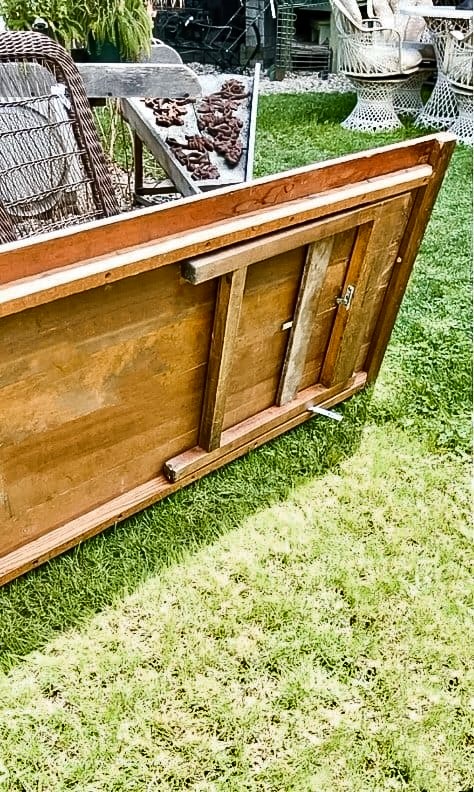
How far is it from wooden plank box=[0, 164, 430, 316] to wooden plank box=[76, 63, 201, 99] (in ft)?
3.06

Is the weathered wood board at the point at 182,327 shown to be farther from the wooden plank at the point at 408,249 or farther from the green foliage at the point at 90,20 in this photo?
the green foliage at the point at 90,20

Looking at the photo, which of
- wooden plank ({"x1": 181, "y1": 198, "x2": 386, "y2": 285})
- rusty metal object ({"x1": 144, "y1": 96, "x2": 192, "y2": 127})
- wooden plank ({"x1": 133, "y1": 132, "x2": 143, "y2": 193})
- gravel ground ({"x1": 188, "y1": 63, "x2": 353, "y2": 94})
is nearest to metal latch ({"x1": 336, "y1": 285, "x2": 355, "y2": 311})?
wooden plank ({"x1": 181, "y1": 198, "x2": 386, "y2": 285})

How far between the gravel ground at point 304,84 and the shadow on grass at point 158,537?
562 cm

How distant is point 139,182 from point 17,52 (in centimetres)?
185

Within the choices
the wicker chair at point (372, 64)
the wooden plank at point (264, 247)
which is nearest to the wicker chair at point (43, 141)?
the wooden plank at point (264, 247)

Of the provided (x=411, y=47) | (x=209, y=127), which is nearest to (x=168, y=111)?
(x=209, y=127)

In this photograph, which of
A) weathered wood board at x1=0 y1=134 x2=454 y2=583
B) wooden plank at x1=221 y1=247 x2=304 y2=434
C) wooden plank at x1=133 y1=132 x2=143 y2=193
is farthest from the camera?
wooden plank at x1=133 y1=132 x2=143 y2=193

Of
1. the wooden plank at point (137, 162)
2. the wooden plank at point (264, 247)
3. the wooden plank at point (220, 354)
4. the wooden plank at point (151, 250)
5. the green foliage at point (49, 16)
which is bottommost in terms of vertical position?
the wooden plank at point (137, 162)

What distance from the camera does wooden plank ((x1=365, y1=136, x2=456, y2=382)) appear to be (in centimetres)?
193

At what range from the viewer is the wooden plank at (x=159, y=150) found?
2.60 metres

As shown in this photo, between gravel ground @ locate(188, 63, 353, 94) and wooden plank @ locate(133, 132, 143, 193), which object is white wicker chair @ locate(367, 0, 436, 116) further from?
wooden plank @ locate(133, 132, 143, 193)

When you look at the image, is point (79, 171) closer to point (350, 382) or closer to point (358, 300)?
point (358, 300)

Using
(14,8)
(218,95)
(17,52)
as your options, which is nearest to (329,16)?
(218,95)

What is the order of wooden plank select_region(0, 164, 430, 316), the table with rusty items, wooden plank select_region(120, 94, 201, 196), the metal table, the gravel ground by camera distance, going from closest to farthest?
1. wooden plank select_region(0, 164, 430, 316)
2. wooden plank select_region(120, 94, 201, 196)
3. the table with rusty items
4. the metal table
5. the gravel ground
